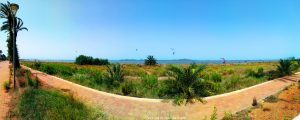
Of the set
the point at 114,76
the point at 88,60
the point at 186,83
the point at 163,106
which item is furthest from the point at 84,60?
the point at 163,106

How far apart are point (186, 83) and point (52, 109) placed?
6421 mm

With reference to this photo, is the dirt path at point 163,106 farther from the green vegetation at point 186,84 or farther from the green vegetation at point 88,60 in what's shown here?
the green vegetation at point 88,60

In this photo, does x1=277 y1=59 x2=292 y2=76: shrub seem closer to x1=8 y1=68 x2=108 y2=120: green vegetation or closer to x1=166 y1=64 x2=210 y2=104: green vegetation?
x1=166 y1=64 x2=210 y2=104: green vegetation

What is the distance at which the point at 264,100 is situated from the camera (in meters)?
11.2

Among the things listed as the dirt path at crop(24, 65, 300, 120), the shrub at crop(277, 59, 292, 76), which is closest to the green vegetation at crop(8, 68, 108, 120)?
the dirt path at crop(24, 65, 300, 120)

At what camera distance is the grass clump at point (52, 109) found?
825 centimetres

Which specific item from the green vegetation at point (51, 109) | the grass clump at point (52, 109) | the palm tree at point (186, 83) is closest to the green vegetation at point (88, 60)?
the palm tree at point (186, 83)

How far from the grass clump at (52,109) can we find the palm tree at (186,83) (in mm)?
3984

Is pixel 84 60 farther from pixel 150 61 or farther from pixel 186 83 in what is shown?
pixel 186 83

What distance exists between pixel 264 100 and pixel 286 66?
490 inches

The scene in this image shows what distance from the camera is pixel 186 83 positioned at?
43.9 ft

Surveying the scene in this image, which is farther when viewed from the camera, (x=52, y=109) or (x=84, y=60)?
(x=84, y=60)

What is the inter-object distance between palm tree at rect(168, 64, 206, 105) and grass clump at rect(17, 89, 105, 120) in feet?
13.1

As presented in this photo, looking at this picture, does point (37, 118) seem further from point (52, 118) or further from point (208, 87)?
point (208, 87)
